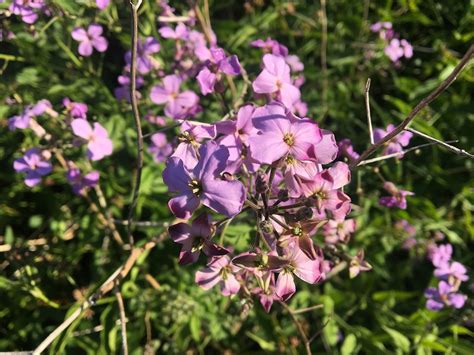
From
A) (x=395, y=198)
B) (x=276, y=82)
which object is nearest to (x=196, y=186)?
(x=276, y=82)

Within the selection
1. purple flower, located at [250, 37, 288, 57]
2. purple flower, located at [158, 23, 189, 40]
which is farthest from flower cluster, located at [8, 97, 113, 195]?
purple flower, located at [250, 37, 288, 57]

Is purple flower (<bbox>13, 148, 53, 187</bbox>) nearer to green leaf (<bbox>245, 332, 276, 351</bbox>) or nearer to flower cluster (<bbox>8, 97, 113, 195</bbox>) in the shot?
flower cluster (<bbox>8, 97, 113, 195</bbox>)

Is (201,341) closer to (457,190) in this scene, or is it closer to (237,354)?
(237,354)

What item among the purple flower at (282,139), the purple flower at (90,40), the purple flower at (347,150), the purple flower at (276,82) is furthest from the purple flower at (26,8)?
the purple flower at (347,150)

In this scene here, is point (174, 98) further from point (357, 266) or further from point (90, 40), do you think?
point (357, 266)

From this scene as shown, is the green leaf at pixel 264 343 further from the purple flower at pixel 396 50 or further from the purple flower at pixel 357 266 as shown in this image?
the purple flower at pixel 396 50

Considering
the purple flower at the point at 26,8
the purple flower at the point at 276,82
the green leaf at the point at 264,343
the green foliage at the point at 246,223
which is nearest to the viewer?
the purple flower at the point at 276,82

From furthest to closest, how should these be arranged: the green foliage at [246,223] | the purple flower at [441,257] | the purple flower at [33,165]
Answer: the green foliage at [246,223] < the purple flower at [441,257] < the purple flower at [33,165]
